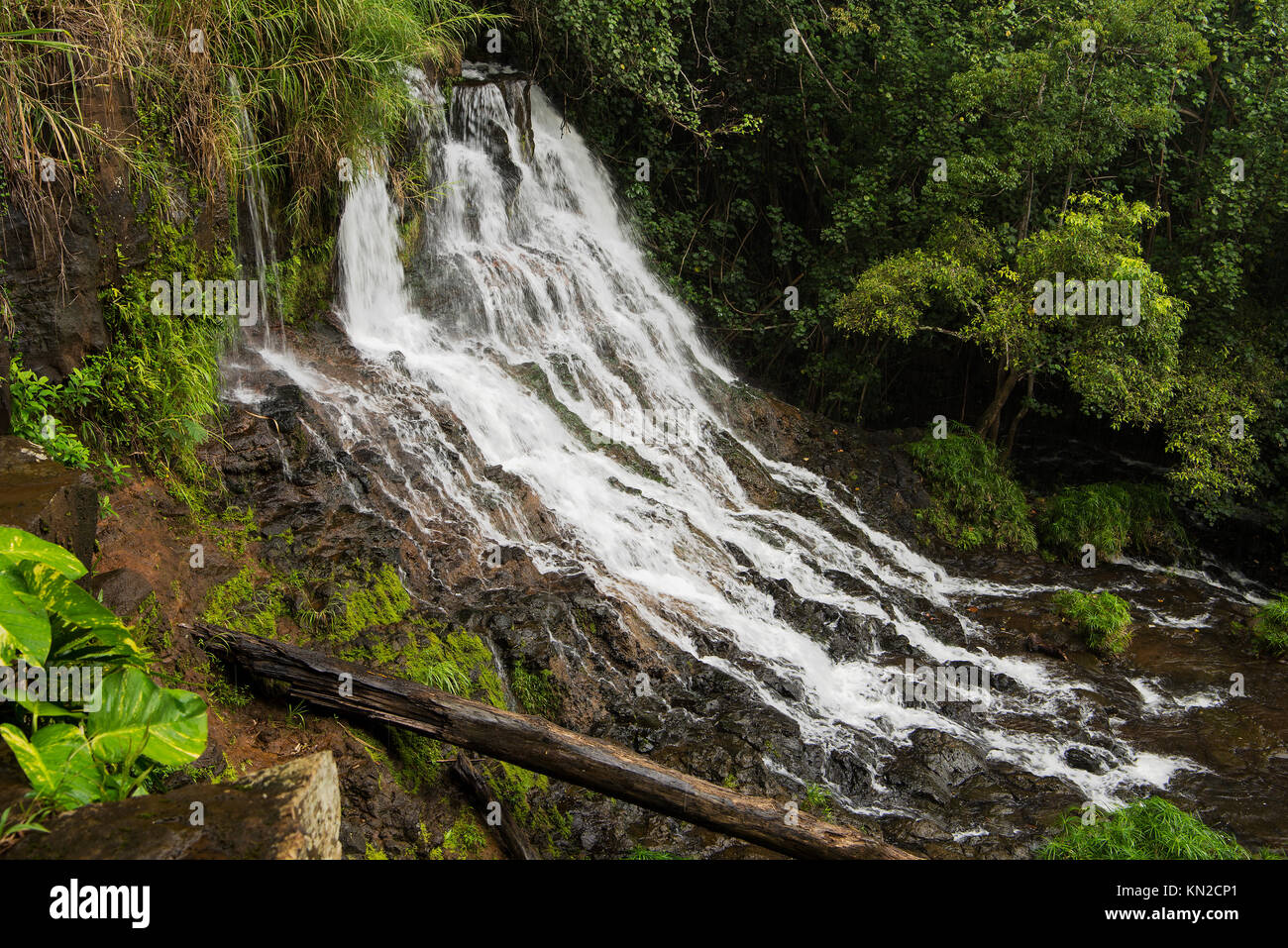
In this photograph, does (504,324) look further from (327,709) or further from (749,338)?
(327,709)

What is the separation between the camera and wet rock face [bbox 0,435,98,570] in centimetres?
368

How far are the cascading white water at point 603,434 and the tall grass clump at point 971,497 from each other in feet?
3.05

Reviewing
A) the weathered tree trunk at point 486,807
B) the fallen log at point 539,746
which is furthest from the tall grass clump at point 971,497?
the weathered tree trunk at point 486,807

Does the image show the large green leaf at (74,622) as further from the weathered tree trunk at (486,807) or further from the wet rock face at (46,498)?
the weathered tree trunk at (486,807)

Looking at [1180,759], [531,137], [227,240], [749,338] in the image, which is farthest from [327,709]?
[749,338]

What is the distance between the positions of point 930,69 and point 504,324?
655cm

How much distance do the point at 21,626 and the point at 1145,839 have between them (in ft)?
19.6

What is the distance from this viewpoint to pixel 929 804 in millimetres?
5934

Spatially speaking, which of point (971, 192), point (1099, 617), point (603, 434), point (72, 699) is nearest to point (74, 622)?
point (72, 699)

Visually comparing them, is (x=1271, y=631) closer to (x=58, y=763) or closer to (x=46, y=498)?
(x=58, y=763)

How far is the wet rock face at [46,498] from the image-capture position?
145 inches

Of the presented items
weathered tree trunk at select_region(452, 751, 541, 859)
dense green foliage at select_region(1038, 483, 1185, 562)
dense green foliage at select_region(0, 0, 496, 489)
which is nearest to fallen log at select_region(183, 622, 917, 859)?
weathered tree trunk at select_region(452, 751, 541, 859)

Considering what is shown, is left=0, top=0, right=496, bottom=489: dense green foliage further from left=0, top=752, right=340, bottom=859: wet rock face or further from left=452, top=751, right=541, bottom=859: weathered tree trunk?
A: left=0, top=752, right=340, bottom=859: wet rock face

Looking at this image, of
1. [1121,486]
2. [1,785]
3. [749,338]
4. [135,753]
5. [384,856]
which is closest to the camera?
[1,785]
